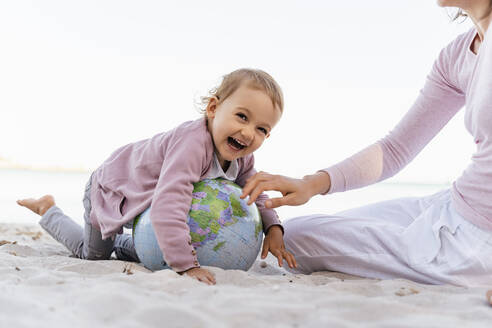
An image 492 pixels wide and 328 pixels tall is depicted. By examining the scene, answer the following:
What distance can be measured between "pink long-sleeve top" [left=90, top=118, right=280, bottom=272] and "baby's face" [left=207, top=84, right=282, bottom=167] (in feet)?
0.30

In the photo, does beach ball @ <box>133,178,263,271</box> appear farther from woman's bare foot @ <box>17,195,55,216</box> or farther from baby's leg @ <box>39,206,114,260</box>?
woman's bare foot @ <box>17,195,55,216</box>

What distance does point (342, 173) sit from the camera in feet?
11.9

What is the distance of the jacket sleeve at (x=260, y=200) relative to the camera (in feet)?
11.9

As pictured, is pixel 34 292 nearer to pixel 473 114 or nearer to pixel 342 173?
pixel 342 173

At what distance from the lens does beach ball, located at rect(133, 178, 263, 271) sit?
122 inches

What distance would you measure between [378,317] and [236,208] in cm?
132

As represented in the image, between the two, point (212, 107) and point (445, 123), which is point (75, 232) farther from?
point (445, 123)

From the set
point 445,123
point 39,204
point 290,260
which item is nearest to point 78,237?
point 39,204

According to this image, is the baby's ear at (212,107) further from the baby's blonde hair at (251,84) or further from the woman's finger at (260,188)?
the woman's finger at (260,188)

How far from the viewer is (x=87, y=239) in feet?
13.2

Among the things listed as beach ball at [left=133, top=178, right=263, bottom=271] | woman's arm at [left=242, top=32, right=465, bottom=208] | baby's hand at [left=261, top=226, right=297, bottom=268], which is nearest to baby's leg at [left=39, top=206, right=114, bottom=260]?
beach ball at [left=133, top=178, right=263, bottom=271]

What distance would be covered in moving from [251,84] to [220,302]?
1582 mm

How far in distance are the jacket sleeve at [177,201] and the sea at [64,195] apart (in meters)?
5.63

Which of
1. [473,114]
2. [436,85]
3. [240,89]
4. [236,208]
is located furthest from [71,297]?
[436,85]
